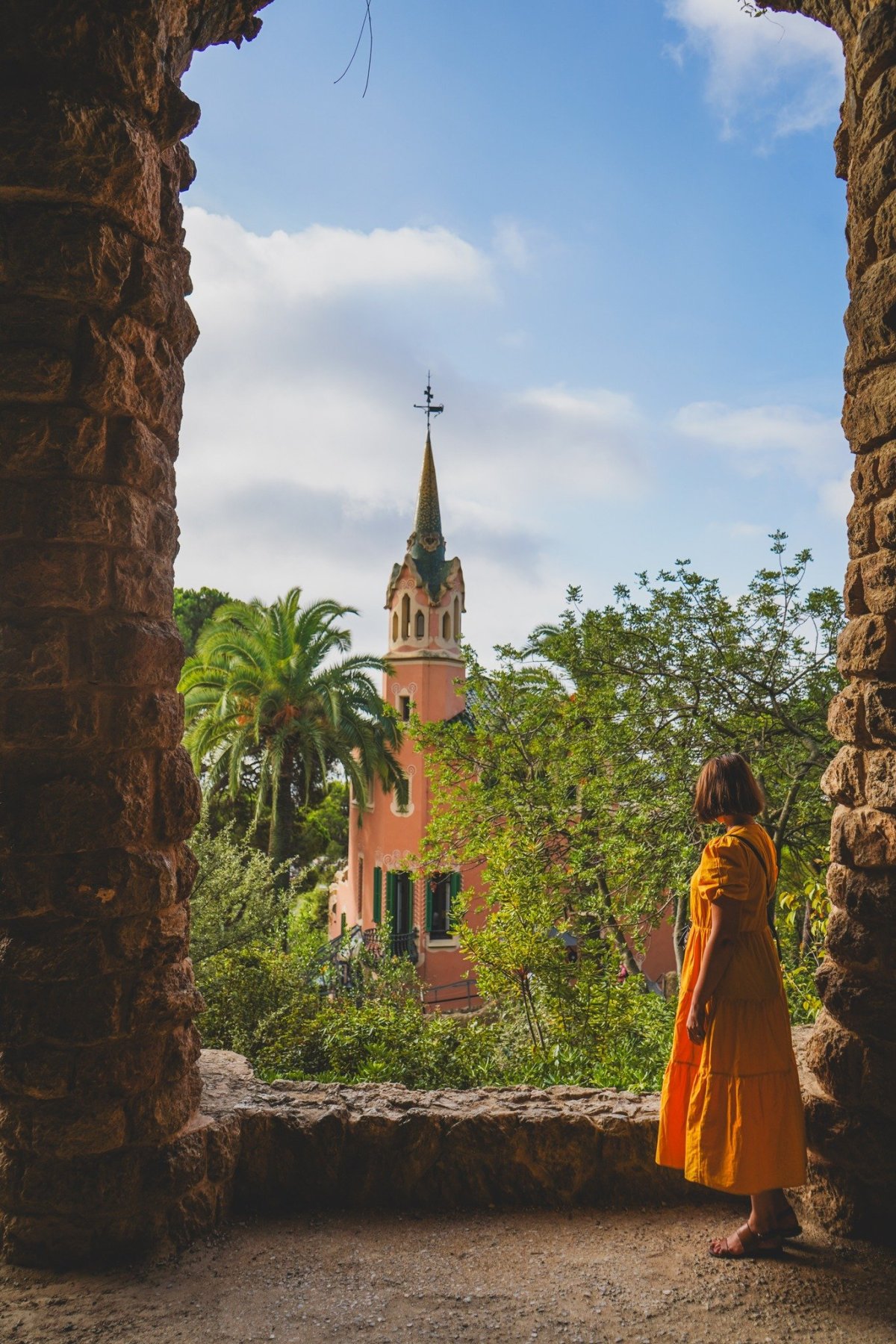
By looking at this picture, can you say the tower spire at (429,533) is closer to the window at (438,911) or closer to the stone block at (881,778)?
the window at (438,911)

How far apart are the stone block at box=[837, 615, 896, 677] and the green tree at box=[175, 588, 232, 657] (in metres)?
25.0

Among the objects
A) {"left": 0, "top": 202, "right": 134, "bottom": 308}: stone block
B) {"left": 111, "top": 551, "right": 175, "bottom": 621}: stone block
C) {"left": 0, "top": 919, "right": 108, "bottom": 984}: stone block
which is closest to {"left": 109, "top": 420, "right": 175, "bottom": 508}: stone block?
{"left": 111, "top": 551, "right": 175, "bottom": 621}: stone block

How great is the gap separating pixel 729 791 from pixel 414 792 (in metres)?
19.6

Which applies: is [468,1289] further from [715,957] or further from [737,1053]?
[715,957]

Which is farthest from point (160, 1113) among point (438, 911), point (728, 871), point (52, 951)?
point (438, 911)

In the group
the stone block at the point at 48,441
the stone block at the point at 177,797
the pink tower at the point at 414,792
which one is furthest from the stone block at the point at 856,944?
the pink tower at the point at 414,792

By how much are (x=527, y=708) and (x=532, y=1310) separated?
396 inches

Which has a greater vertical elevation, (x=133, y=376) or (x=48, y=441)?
(x=133, y=376)

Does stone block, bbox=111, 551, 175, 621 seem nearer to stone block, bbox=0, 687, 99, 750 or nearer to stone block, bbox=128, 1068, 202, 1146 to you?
stone block, bbox=0, 687, 99, 750

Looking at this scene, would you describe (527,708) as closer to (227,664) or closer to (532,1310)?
(227,664)

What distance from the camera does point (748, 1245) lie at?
9.21ft

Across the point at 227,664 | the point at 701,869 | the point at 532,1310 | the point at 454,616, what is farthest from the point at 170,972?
the point at 454,616

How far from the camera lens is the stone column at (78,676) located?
2766 millimetres

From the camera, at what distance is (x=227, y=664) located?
A: 17.8 metres
